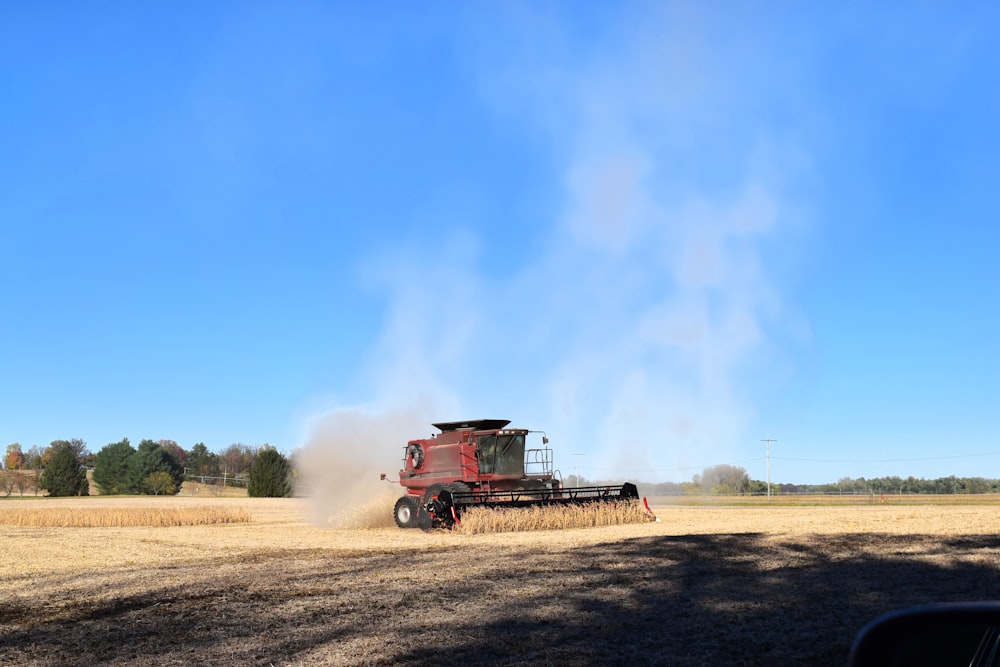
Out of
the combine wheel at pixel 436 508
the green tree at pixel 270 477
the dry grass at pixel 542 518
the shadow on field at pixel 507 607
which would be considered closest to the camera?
the shadow on field at pixel 507 607

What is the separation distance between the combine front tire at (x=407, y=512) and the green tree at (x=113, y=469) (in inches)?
3340

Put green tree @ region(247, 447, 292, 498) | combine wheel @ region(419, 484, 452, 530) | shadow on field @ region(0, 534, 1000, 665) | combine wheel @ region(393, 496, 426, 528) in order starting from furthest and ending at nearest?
green tree @ region(247, 447, 292, 498) → combine wheel @ region(393, 496, 426, 528) → combine wheel @ region(419, 484, 452, 530) → shadow on field @ region(0, 534, 1000, 665)

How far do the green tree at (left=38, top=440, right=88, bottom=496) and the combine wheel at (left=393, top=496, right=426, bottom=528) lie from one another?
3076 inches

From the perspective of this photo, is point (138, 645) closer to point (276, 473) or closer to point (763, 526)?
point (763, 526)

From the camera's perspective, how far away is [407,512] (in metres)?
25.6

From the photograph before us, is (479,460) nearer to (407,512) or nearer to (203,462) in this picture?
(407,512)

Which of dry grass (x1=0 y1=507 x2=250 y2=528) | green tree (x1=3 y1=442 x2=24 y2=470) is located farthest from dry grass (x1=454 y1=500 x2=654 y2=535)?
green tree (x1=3 y1=442 x2=24 y2=470)

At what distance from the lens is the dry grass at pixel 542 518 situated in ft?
70.3

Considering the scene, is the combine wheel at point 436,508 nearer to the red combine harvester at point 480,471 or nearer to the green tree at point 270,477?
the red combine harvester at point 480,471

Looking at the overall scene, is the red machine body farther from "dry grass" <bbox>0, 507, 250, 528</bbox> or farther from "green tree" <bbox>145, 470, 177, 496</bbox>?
"green tree" <bbox>145, 470, 177, 496</bbox>

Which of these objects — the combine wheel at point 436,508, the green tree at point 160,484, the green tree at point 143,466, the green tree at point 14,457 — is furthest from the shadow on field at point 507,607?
the green tree at point 14,457

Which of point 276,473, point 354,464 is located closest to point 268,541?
point 354,464

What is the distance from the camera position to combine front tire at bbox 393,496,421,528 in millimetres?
24484

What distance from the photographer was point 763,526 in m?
21.9
